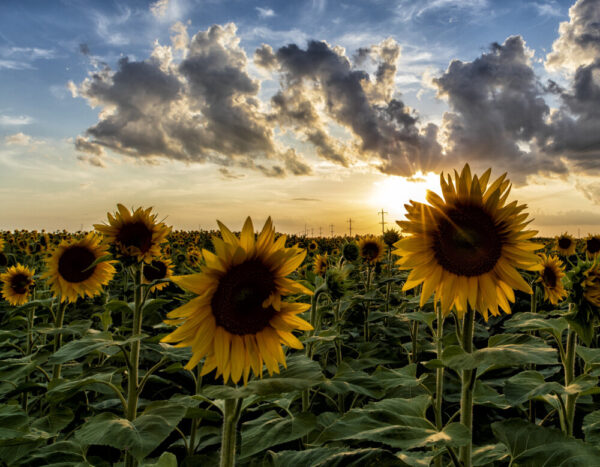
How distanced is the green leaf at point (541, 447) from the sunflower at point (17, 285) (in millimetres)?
6730

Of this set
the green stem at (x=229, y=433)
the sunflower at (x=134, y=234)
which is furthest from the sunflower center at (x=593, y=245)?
the green stem at (x=229, y=433)

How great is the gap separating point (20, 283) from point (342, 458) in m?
6.54

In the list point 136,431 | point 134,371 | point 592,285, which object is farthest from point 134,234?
point 592,285

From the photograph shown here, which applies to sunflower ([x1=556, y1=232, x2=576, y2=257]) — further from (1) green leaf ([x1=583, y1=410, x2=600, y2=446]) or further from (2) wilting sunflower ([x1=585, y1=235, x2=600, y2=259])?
(1) green leaf ([x1=583, y1=410, x2=600, y2=446])

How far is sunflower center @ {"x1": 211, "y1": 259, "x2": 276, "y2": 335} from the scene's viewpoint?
6.89 feet

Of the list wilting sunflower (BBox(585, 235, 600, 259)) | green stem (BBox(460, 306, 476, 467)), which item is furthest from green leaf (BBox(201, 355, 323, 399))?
wilting sunflower (BBox(585, 235, 600, 259))

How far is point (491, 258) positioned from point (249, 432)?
171 cm

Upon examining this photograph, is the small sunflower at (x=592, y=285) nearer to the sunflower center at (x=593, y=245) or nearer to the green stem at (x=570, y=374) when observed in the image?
the green stem at (x=570, y=374)

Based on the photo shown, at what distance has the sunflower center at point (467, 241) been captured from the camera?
247 cm

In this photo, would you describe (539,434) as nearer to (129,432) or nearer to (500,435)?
(500,435)

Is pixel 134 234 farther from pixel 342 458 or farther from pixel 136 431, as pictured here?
pixel 342 458

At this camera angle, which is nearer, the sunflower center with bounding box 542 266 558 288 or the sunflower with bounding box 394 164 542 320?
the sunflower with bounding box 394 164 542 320

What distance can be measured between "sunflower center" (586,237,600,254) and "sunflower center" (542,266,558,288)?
638cm

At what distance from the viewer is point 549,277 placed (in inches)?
218
